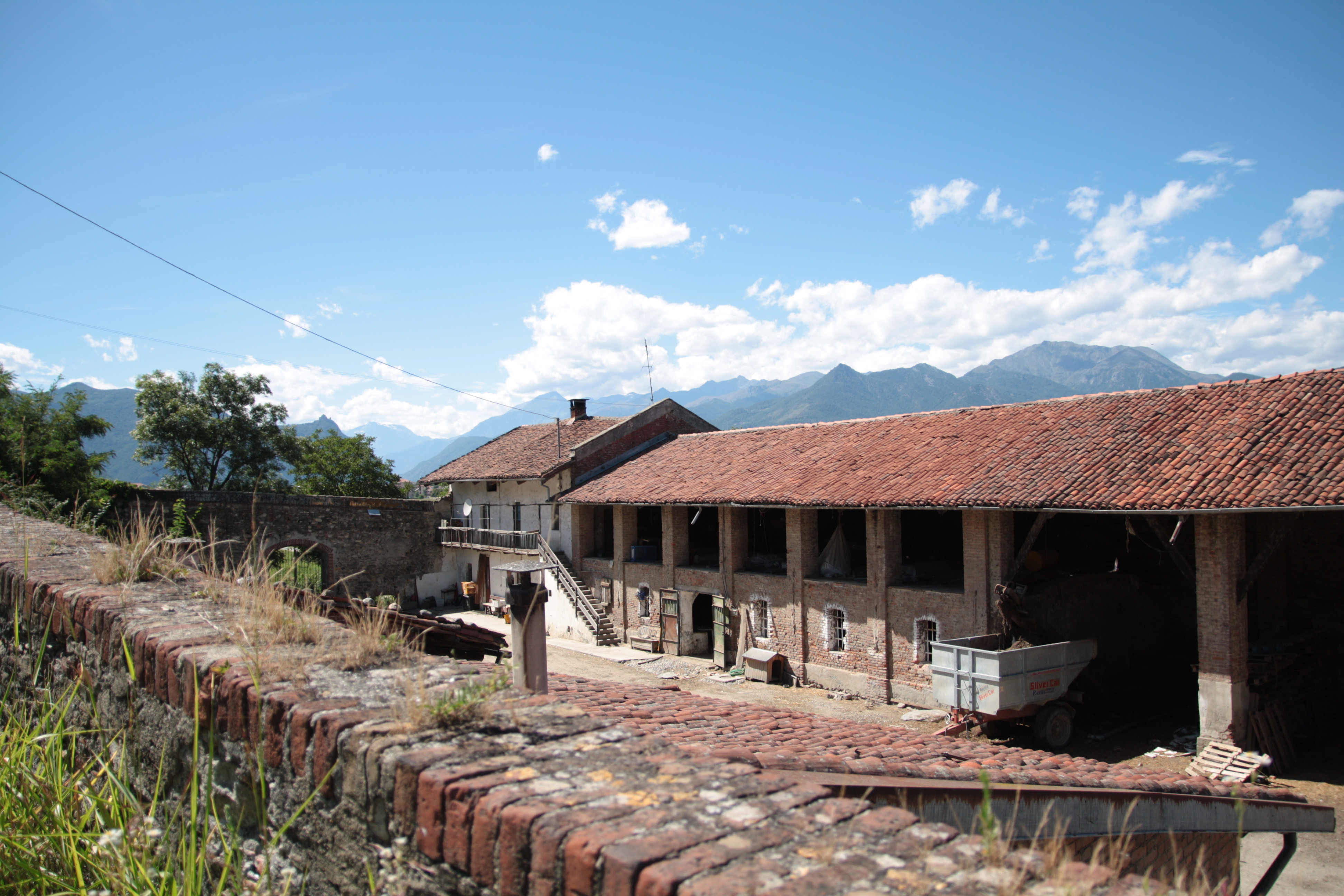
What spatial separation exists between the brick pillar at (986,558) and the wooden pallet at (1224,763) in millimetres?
4084

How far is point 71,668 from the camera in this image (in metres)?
4.12

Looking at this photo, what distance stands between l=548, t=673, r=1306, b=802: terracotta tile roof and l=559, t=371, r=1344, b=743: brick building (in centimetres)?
662

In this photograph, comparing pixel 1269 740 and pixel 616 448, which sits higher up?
pixel 616 448

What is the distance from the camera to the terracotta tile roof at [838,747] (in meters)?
5.40

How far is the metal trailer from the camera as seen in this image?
1455cm

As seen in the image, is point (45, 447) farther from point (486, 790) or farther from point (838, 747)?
point (486, 790)

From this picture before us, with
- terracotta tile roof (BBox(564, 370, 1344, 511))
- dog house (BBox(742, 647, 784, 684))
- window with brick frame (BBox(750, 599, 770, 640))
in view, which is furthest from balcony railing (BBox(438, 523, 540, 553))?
dog house (BBox(742, 647, 784, 684))

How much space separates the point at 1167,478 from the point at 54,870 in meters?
16.4

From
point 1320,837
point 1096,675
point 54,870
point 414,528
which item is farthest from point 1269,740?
point 414,528

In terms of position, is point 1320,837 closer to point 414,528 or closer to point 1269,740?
point 1269,740

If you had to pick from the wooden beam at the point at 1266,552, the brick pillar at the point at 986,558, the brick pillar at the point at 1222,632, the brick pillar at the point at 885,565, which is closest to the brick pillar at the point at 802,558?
the brick pillar at the point at 885,565

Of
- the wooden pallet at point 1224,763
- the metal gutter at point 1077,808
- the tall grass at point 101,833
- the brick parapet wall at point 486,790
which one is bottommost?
the wooden pallet at point 1224,763

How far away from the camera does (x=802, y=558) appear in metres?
20.9

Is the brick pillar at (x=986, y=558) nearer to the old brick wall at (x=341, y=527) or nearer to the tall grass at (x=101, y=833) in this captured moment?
the tall grass at (x=101, y=833)
